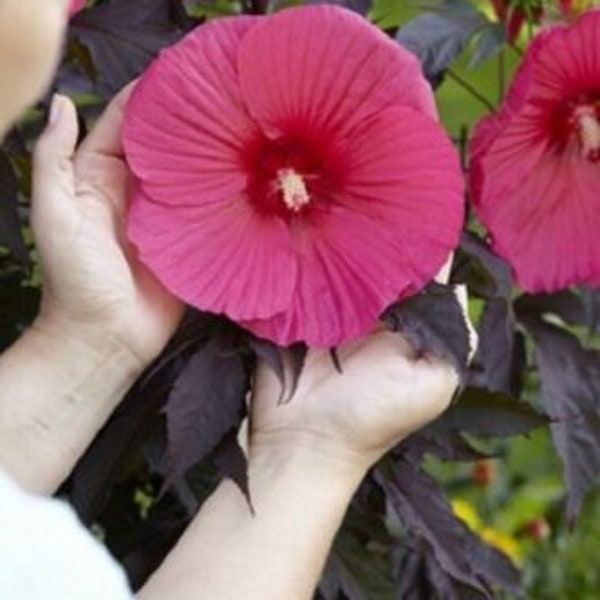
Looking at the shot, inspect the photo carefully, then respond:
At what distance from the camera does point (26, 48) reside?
90 cm

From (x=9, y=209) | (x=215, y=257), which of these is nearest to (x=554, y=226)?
(x=215, y=257)

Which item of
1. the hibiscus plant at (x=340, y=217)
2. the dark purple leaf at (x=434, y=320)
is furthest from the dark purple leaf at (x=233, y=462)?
the dark purple leaf at (x=434, y=320)

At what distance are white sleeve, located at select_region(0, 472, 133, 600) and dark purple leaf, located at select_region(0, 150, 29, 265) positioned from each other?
0.76 feet

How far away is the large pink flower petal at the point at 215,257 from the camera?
3.99 feet

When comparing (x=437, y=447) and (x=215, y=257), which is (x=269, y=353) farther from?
(x=437, y=447)

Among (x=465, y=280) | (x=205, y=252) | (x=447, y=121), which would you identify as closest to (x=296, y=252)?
(x=205, y=252)

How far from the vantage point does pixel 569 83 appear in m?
1.31

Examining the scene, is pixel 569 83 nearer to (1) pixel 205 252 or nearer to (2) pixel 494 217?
(2) pixel 494 217

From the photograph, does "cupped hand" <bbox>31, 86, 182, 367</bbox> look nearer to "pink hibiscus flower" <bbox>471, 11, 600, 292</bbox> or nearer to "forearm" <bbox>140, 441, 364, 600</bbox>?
"forearm" <bbox>140, 441, 364, 600</bbox>

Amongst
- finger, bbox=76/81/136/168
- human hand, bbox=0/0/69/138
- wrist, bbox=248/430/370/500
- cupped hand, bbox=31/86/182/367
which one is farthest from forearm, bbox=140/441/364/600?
human hand, bbox=0/0/69/138

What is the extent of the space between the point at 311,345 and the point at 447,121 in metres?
0.70

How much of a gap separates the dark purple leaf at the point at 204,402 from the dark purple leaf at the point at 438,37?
0.81ft

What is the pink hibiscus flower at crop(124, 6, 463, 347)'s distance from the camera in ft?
3.97

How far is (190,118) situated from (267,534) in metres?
0.25
